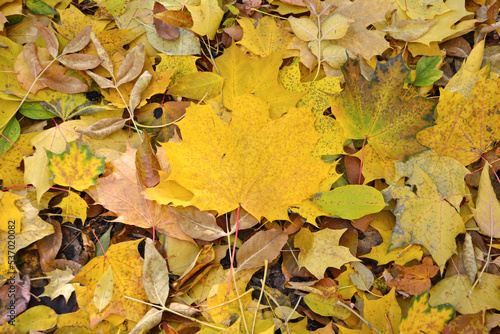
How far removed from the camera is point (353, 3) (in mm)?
1194

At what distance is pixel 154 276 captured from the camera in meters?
1.03

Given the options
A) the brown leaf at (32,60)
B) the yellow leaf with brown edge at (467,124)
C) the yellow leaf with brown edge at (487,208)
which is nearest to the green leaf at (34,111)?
the brown leaf at (32,60)

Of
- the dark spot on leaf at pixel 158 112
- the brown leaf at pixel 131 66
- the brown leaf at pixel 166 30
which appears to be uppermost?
the brown leaf at pixel 166 30

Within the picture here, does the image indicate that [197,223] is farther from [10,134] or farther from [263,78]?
[10,134]

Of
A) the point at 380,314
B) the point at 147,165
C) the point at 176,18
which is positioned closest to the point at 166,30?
the point at 176,18

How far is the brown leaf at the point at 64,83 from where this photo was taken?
1.18m

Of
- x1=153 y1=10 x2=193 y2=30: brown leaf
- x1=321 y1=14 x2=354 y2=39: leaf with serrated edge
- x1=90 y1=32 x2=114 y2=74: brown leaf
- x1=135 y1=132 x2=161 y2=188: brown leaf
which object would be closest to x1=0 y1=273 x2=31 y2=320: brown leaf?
x1=135 y1=132 x2=161 y2=188: brown leaf

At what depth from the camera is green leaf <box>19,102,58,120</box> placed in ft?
3.90

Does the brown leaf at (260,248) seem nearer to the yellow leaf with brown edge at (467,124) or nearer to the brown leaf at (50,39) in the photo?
the yellow leaf with brown edge at (467,124)

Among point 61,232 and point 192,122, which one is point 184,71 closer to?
point 192,122

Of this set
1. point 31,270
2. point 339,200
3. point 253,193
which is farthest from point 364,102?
point 31,270

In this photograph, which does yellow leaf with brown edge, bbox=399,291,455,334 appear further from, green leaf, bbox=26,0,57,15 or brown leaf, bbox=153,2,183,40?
green leaf, bbox=26,0,57,15

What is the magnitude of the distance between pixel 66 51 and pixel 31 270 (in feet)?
2.58

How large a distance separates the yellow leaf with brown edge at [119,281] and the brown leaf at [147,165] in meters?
0.20
